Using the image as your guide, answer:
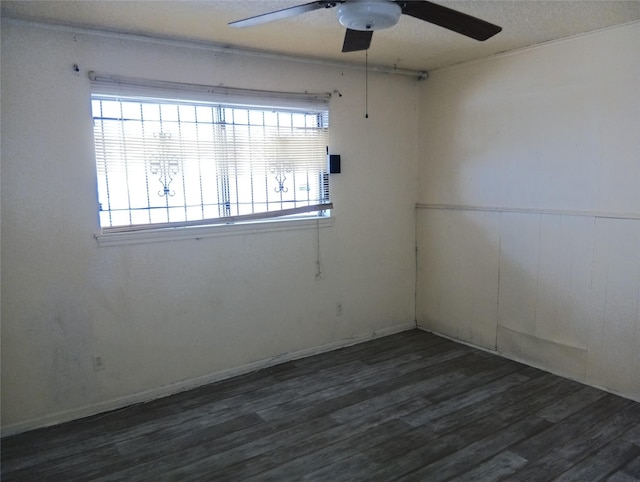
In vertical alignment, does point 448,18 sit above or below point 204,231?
above

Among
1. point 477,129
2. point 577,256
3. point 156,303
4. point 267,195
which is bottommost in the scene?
point 156,303

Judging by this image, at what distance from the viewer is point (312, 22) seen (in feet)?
9.08

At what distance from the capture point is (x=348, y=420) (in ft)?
9.45

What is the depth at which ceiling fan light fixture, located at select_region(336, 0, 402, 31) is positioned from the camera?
194cm

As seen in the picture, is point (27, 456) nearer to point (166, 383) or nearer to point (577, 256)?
point (166, 383)

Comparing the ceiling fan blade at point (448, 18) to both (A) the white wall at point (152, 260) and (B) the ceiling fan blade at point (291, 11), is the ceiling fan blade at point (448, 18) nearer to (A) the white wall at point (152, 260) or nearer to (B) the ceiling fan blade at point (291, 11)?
(B) the ceiling fan blade at point (291, 11)

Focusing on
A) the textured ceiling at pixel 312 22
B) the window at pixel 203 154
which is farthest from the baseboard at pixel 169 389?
the textured ceiling at pixel 312 22

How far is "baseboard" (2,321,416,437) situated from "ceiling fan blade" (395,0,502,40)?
2746mm

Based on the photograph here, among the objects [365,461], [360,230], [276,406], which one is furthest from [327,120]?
[365,461]

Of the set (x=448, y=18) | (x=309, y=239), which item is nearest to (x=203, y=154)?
(x=309, y=239)

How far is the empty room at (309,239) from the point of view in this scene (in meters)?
2.58

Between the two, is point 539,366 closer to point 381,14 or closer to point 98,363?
point 381,14

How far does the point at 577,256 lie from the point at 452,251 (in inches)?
44.7

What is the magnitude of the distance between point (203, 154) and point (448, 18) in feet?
6.35
